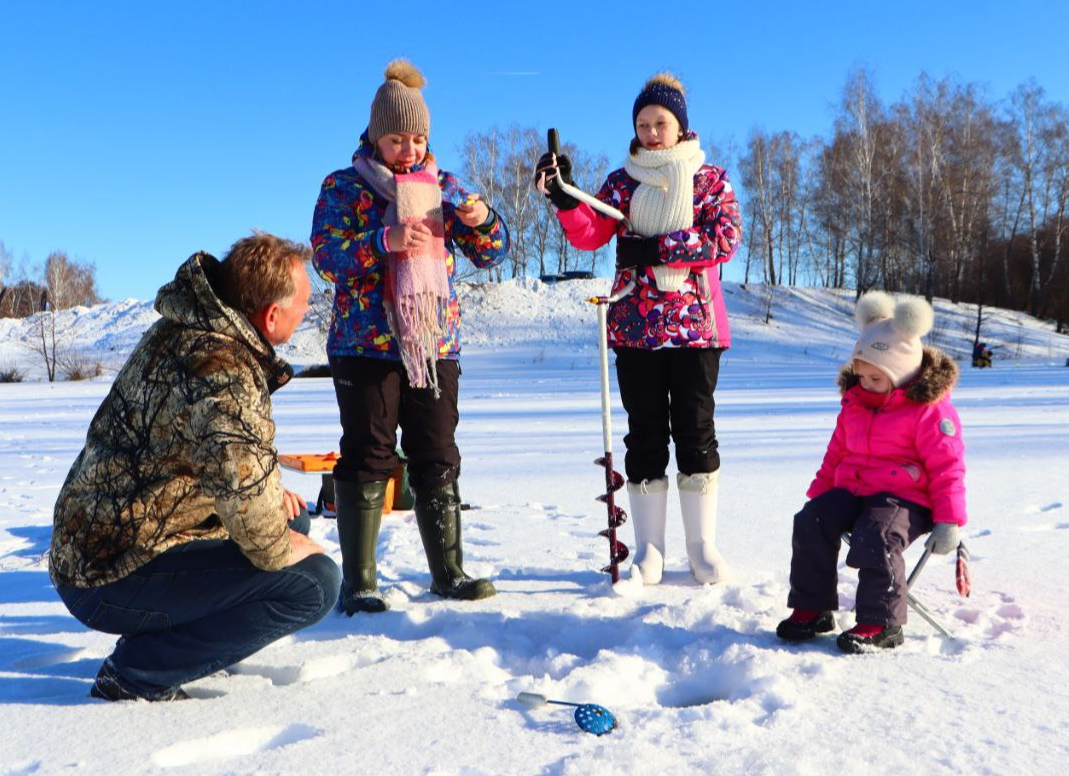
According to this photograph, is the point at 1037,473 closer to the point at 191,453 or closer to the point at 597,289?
the point at 191,453

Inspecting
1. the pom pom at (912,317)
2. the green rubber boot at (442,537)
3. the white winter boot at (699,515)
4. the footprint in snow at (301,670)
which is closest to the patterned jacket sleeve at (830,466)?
the pom pom at (912,317)

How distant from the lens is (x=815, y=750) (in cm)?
176

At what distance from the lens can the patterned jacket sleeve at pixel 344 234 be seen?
2.94m

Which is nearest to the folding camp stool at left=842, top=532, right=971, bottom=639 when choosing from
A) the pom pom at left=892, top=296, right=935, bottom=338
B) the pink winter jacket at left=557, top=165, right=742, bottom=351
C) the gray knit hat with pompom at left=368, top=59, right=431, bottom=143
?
the pom pom at left=892, top=296, right=935, bottom=338

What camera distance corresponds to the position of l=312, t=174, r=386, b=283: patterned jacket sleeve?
2.94 metres

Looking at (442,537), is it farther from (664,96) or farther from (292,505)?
(664,96)

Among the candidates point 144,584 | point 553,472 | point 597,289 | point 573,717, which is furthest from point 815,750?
point 597,289

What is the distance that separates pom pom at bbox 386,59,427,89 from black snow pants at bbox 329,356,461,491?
98cm

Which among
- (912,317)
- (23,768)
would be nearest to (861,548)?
(912,317)

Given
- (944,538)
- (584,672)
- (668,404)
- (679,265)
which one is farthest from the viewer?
(668,404)

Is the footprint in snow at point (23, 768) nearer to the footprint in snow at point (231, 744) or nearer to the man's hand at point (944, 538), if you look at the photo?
the footprint in snow at point (231, 744)

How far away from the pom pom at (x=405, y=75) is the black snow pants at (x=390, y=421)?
98 centimetres

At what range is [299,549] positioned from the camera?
2207mm

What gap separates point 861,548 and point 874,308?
0.77 m
